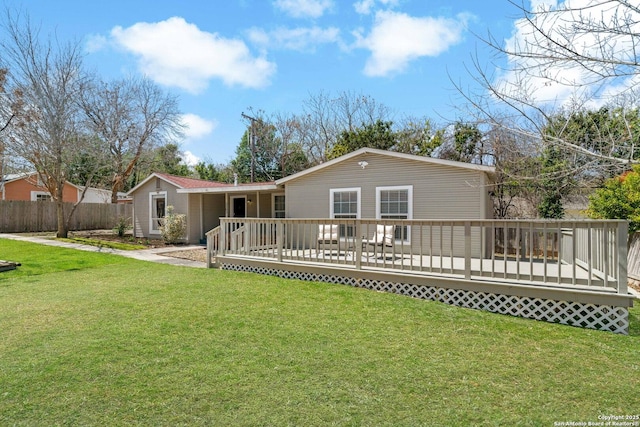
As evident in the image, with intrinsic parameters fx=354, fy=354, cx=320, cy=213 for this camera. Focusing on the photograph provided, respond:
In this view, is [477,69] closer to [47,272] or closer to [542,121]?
[542,121]

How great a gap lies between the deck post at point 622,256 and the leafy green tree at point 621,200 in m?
5.43

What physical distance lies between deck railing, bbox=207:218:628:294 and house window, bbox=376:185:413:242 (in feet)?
1.45

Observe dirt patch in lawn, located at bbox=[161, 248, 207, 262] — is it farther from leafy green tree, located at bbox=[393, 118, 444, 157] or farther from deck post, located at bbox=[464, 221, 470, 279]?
leafy green tree, located at bbox=[393, 118, 444, 157]

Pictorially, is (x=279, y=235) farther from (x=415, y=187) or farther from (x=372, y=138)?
(x=372, y=138)

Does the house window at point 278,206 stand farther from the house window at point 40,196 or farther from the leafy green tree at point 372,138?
the house window at point 40,196

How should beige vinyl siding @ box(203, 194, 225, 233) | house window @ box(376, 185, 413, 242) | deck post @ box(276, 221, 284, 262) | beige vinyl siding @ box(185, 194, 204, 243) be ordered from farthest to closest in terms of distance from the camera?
beige vinyl siding @ box(203, 194, 225, 233) < beige vinyl siding @ box(185, 194, 204, 243) < house window @ box(376, 185, 413, 242) < deck post @ box(276, 221, 284, 262)

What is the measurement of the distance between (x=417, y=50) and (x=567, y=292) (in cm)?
517

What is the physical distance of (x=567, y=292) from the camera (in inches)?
191

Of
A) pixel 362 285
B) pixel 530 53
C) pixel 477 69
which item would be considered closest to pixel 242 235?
pixel 362 285

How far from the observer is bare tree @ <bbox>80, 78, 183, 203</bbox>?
1906 centimetres

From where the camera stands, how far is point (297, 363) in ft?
11.5

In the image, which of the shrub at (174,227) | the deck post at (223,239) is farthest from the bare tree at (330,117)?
the deck post at (223,239)

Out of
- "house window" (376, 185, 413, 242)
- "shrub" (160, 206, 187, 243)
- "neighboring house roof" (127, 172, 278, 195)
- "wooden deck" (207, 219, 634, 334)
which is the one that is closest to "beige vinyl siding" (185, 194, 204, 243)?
"shrub" (160, 206, 187, 243)

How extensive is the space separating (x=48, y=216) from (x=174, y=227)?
10.3 m
